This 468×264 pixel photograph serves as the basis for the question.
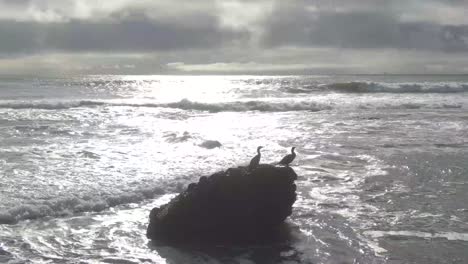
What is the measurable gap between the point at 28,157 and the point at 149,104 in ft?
75.6

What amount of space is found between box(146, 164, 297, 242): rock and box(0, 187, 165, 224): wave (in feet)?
5.27

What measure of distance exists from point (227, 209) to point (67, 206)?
2.74 meters

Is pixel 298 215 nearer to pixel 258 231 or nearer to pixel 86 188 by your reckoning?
pixel 258 231

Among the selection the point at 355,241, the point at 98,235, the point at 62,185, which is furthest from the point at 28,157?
the point at 355,241

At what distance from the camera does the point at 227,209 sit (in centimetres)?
645

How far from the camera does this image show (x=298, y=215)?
7488mm

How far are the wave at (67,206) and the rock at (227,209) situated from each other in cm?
161

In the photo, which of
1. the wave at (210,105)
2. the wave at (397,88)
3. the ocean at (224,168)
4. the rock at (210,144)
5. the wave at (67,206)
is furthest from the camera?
the wave at (397,88)

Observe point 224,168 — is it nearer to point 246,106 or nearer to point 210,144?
point 210,144

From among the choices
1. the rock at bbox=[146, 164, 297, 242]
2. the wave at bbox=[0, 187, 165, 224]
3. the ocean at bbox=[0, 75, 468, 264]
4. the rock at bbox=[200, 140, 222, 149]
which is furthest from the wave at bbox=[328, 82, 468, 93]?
the rock at bbox=[146, 164, 297, 242]

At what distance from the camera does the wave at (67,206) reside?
23.2ft

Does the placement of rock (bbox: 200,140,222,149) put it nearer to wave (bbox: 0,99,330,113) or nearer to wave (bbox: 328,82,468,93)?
wave (bbox: 0,99,330,113)

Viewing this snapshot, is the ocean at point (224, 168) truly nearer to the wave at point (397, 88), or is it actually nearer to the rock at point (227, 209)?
the rock at point (227, 209)

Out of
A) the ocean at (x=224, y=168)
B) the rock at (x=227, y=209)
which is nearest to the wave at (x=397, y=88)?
the ocean at (x=224, y=168)
